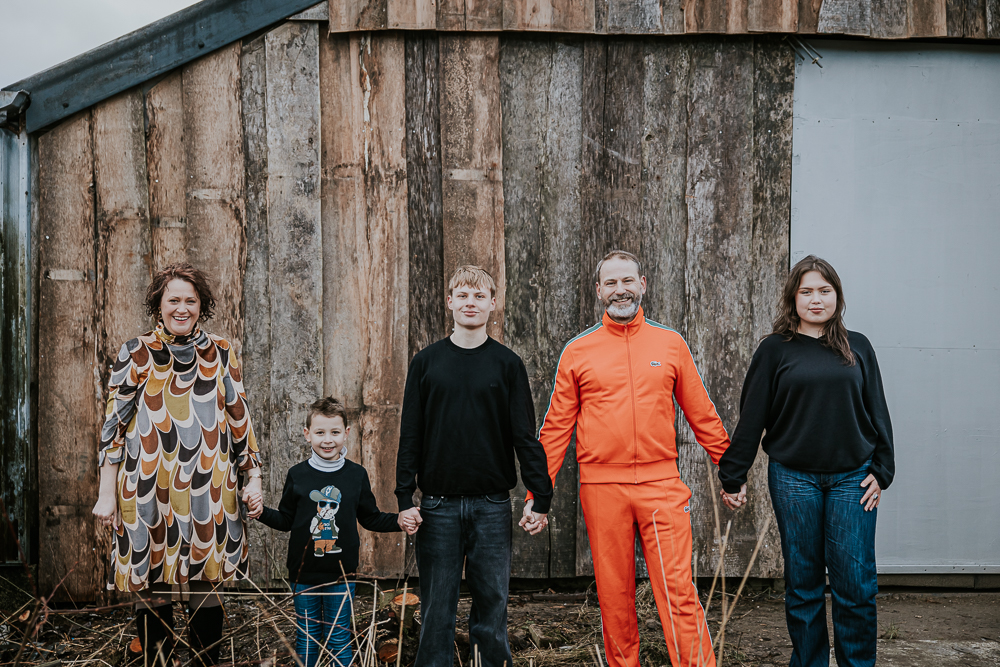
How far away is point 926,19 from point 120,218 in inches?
188

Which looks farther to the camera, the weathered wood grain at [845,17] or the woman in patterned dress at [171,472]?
the weathered wood grain at [845,17]

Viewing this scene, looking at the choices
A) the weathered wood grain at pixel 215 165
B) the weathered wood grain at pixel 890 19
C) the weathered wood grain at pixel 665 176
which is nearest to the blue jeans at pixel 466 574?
the weathered wood grain at pixel 665 176

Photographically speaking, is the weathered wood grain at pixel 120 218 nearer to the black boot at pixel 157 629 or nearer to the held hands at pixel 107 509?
the held hands at pixel 107 509

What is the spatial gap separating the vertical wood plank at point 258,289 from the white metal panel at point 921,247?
10.1 ft

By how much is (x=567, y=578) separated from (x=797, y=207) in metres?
2.61

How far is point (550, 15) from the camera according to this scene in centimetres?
376

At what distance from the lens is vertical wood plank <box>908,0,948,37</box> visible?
3865mm

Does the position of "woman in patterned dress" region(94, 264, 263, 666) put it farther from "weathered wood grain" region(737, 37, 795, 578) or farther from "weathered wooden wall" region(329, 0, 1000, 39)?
"weathered wood grain" region(737, 37, 795, 578)

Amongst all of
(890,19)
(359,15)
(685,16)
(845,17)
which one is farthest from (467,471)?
(890,19)

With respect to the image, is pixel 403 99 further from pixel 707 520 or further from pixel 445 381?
pixel 707 520

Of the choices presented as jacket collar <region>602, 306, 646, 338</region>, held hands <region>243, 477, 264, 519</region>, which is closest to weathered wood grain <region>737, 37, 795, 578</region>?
jacket collar <region>602, 306, 646, 338</region>

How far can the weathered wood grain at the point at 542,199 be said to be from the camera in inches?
151

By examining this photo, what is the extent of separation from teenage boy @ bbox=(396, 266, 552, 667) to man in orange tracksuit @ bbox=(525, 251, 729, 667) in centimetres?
20

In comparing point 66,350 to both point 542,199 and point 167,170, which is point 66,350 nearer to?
point 167,170
